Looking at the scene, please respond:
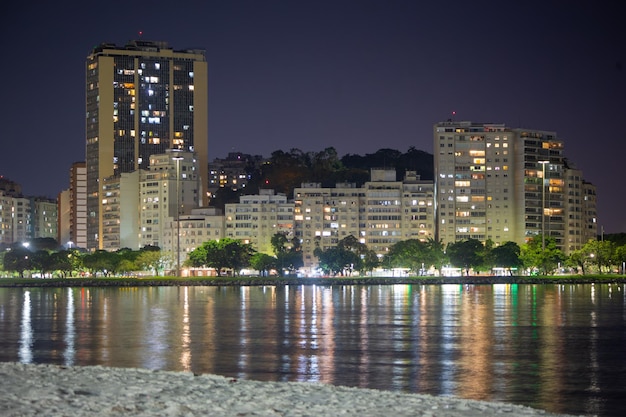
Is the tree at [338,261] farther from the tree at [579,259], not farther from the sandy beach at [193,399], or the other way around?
the sandy beach at [193,399]

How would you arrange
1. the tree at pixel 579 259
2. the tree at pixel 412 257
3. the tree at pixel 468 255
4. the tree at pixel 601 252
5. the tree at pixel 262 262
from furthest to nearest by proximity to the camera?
the tree at pixel 262 262 < the tree at pixel 412 257 < the tree at pixel 468 255 < the tree at pixel 579 259 < the tree at pixel 601 252

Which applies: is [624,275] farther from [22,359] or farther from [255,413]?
[255,413]

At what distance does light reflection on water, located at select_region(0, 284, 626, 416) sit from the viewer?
33.0m

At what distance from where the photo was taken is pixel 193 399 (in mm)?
24359

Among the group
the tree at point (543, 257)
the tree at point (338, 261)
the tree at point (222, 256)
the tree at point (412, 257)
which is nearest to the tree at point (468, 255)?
the tree at point (412, 257)

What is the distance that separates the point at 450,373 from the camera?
3550cm

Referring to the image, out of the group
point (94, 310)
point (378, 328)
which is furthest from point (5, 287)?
point (378, 328)

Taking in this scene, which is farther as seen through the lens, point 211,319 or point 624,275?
point 624,275

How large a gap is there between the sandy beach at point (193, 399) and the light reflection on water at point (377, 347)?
488cm

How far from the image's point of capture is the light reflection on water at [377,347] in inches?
1298

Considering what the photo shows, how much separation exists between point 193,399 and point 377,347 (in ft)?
75.3

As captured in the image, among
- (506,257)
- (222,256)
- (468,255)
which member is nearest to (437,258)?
(468,255)

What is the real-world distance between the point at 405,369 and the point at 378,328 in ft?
75.9

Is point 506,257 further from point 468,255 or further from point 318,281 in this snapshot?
point 318,281
